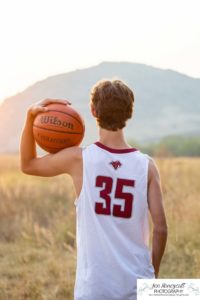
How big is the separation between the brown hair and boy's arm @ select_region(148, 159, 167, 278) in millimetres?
252

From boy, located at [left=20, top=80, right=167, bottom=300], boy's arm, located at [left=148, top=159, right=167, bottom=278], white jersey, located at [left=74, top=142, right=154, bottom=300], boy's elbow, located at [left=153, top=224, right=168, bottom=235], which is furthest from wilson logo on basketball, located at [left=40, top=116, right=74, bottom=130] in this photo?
boy's elbow, located at [left=153, top=224, right=168, bottom=235]

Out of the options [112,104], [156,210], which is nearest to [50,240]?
[156,210]

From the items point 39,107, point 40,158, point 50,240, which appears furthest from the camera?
point 50,240

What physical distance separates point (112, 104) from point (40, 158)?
1.58 feet

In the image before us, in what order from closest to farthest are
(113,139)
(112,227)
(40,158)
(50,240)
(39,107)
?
(112,227) < (113,139) < (40,158) < (39,107) < (50,240)

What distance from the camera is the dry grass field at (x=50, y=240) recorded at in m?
6.73

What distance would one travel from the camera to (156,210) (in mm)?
3467

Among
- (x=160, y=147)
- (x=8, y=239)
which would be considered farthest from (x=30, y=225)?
(x=160, y=147)

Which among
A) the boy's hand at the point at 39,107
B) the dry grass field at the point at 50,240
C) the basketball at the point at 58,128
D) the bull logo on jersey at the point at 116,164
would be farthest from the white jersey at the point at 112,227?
the dry grass field at the point at 50,240

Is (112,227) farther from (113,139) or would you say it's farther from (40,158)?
(40,158)

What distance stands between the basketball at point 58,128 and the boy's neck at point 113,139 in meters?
0.37

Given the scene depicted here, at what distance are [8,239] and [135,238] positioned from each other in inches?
251

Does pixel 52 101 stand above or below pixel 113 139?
above

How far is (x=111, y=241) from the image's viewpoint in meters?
3.34
